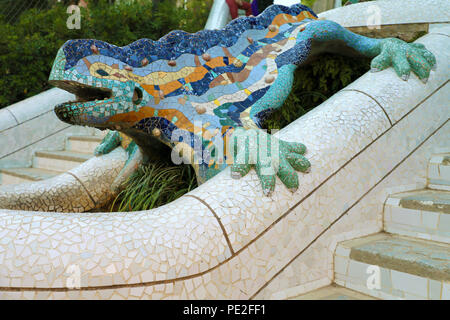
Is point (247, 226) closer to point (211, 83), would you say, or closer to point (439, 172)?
point (211, 83)

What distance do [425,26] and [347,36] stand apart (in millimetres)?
1134

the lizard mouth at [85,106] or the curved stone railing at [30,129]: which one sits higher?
the lizard mouth at [85,106]

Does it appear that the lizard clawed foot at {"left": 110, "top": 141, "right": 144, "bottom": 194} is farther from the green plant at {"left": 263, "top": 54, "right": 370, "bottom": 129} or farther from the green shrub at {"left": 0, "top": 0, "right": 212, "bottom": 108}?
the green shrub at {"left": 0, "top": 0, "right": 212, "bottom": 108}

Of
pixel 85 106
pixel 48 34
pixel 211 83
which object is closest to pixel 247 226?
pixel 85 106

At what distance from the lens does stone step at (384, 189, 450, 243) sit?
235 cm

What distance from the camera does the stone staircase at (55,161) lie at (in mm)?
5164

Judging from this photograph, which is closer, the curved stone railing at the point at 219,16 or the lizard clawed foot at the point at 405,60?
the lizard clawed foot at the point at 405,60

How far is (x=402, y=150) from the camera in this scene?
2.76m

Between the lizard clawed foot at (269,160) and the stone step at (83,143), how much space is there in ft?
11.8

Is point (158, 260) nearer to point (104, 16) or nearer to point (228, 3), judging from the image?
point (104, 16)

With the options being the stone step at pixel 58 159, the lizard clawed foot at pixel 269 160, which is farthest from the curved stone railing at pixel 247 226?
the stone step at pixel 58 159

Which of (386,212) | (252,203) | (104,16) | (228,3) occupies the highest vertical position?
(228,3)

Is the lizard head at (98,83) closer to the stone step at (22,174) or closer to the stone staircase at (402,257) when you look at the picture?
the stone staircase at (402,257)
